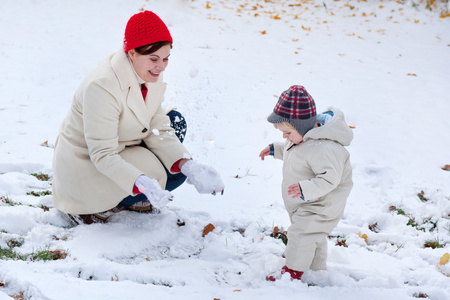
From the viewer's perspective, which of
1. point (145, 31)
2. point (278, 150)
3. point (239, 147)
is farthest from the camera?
point (239, 147)

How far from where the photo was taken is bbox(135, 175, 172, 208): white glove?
7.95 ft

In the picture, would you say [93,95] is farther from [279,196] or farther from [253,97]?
[253,97]

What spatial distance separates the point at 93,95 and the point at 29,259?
39.4 inches

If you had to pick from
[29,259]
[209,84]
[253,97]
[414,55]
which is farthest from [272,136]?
[414,55]

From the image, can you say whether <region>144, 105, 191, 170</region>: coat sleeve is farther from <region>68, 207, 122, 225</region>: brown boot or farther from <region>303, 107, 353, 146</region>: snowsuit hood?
<region>303, 107, 353, 146</region>: snowsuit hood

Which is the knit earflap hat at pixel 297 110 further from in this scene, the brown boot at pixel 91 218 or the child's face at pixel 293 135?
the brown boot at pixel 91 218

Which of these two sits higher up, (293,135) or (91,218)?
(293,135)

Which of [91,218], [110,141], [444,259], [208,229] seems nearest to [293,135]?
[208,229]

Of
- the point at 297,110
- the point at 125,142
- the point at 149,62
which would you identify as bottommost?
the point at 125,142

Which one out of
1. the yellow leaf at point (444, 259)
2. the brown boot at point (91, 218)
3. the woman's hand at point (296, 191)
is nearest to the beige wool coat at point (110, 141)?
the brown boot at point (91, 218)

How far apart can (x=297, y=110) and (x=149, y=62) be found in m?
0.95

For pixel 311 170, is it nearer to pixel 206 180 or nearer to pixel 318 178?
pixel 318 178

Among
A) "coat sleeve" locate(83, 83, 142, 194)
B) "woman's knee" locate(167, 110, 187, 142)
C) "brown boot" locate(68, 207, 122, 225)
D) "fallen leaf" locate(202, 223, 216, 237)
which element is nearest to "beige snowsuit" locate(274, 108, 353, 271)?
"fallen leaf" locate(202, 223, 216, 237)

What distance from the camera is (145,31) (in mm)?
2559
